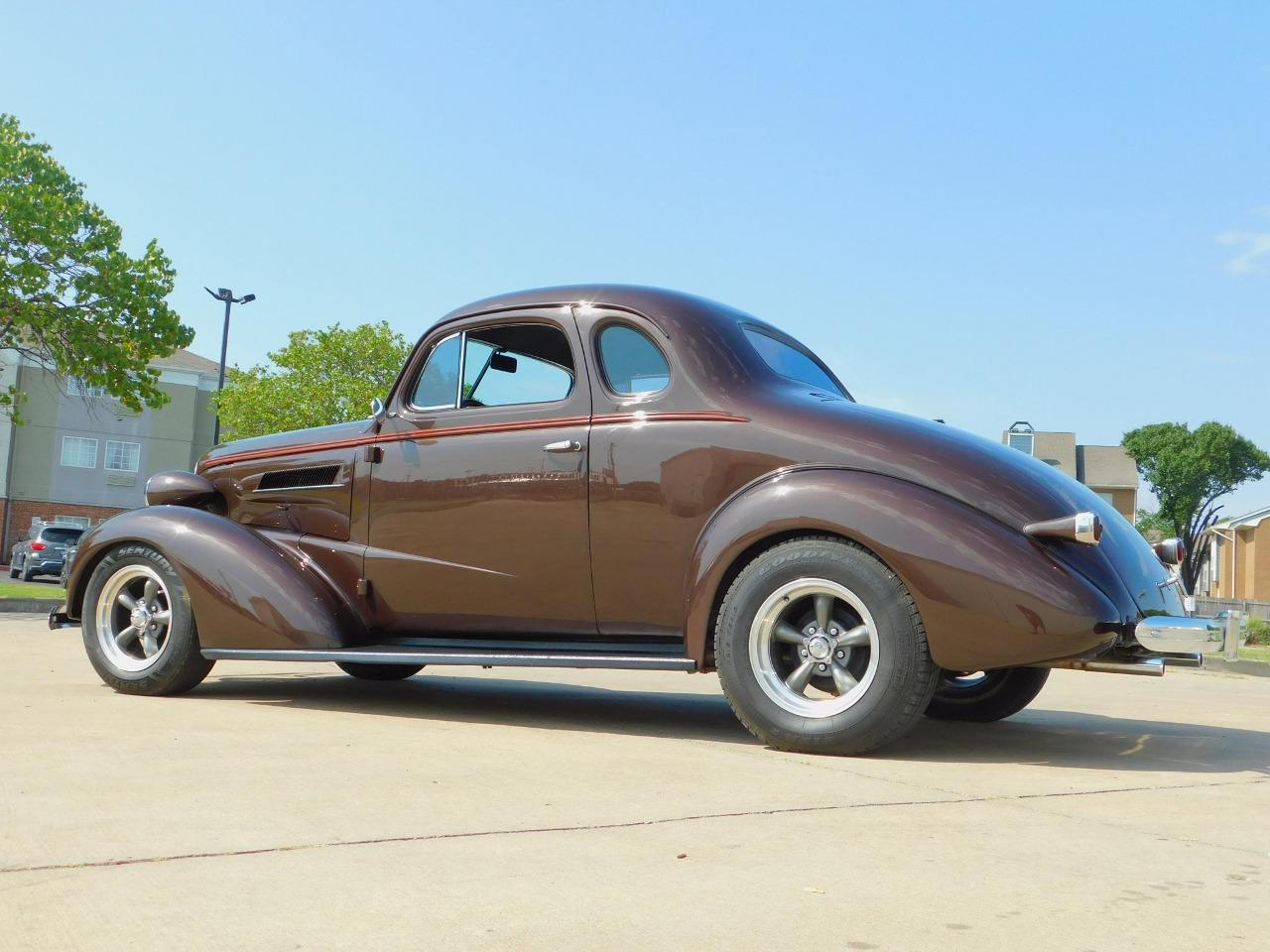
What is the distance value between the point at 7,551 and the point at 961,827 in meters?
50.2

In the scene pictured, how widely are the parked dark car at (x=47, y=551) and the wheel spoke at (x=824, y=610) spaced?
28.7 meters

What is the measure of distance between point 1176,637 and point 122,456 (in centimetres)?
5087

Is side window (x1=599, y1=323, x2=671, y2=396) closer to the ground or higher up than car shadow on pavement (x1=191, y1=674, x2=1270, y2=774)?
higher up

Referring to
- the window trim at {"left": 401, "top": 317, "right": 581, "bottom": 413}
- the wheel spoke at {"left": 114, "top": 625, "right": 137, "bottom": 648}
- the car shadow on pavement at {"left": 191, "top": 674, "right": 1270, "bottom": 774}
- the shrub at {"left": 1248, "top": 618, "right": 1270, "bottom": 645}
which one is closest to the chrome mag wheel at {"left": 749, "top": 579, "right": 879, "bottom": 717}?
the car shadow on pavement at {"left": 191, "top": 674, "right": 1270, "bottom": 774}

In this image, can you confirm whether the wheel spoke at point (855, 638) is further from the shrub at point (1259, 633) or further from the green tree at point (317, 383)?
the green tree at point (317, 383)

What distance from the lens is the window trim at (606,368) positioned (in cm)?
508

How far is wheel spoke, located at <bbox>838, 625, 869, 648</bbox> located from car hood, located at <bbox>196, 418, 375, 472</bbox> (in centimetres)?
262

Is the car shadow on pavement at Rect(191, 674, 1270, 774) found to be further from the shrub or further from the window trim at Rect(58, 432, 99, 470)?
the window trim at Rect(58, 432, 99, 470)

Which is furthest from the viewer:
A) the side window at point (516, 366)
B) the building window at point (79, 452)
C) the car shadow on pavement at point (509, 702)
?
the building window at point (79, 452)

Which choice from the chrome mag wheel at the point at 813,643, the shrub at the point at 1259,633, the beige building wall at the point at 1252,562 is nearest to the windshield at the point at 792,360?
the chrome mag wheel at the point at 813,643

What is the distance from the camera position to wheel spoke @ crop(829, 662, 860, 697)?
4387mm

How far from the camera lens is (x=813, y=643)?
4449 millimetres

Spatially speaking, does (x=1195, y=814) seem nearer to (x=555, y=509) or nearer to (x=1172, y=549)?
(x=1172, y=549)

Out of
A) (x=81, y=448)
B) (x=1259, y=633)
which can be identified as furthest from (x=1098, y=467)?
(x=81, y=448)
